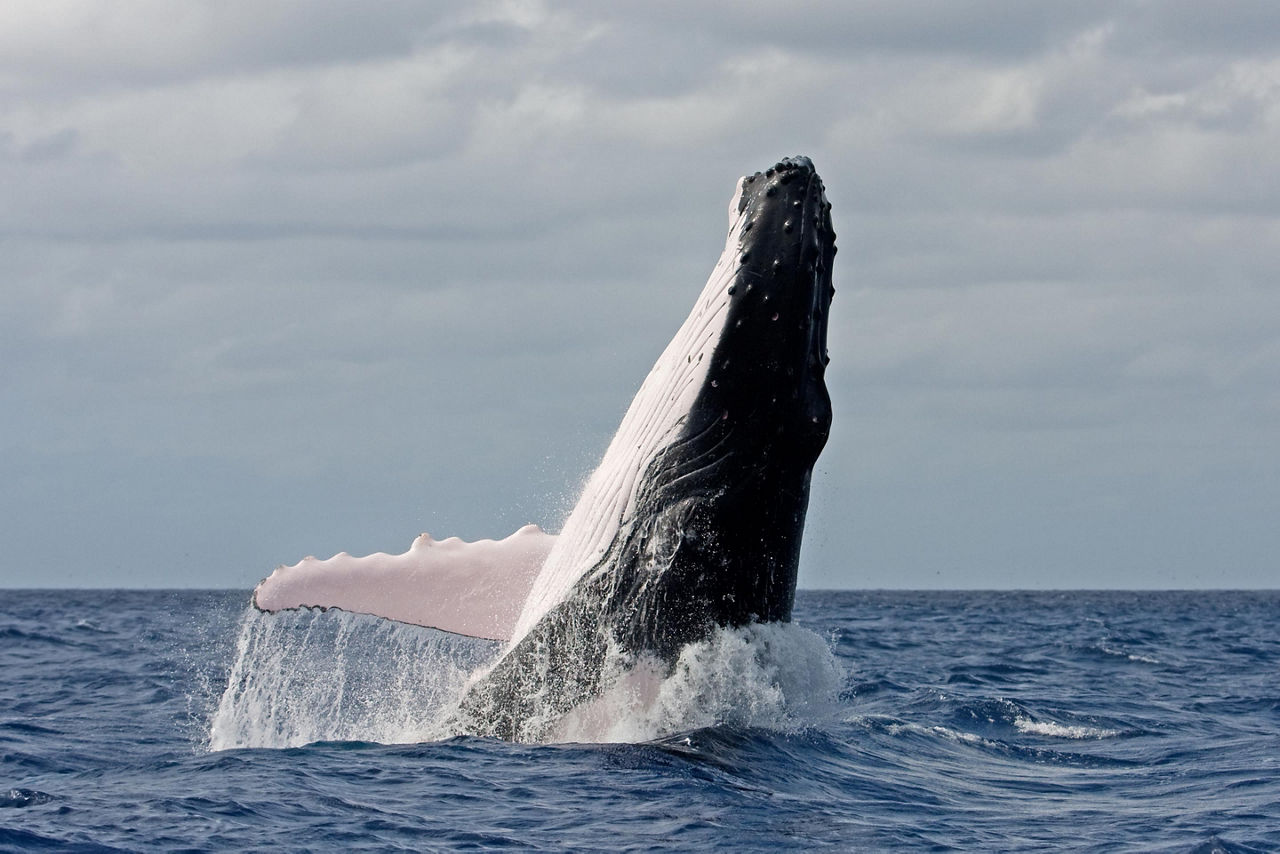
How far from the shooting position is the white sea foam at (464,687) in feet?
30.2

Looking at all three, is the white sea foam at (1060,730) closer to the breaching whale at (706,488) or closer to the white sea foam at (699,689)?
the white sea foam at (699,689)

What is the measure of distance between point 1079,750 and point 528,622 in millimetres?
5192

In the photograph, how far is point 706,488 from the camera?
8.88 metres

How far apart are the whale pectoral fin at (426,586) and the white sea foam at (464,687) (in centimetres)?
13

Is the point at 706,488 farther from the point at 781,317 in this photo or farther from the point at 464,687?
the point at 464,687

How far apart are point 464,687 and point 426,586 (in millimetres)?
Answer: 763

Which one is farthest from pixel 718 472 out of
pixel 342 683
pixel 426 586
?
pixel 342 683

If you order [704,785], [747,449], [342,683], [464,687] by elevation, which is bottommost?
[704,785]

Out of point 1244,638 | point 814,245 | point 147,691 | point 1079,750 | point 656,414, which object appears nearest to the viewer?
point 814,245

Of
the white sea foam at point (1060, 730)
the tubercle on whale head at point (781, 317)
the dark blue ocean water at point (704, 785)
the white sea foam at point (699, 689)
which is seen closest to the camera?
the dark blue ocean water at point (704, 785)

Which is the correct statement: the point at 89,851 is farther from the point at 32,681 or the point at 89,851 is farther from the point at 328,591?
the point at 32,681

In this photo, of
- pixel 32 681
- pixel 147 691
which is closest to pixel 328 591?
pixel 147 691

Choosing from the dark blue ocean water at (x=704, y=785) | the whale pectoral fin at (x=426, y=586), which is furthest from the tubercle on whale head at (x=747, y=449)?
the whale pectoral fin at (x=426, y=586)

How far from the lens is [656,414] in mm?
9281
